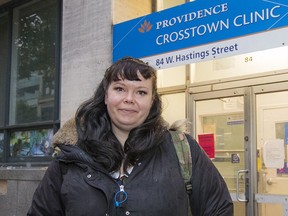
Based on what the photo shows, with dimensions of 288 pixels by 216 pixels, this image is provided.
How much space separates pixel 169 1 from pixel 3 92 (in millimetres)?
3870

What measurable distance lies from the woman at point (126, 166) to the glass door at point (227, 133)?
3470 mm

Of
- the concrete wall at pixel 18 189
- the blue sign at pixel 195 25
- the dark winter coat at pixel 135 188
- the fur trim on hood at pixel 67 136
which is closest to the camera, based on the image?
the dark winter coat at pixel 135 188

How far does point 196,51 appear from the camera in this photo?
514cm

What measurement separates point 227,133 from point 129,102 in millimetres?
3806

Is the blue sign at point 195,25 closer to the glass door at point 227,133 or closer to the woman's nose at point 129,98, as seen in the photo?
the glass door at point 227,133

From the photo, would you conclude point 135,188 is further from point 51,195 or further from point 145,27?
point 145,27

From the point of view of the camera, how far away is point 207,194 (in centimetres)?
210

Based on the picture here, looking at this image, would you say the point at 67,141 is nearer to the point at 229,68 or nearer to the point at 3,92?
the point at 229,68

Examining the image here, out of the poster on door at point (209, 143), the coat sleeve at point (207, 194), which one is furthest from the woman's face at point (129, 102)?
the poster on door at point (209, 143)

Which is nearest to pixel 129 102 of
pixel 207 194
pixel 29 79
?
pixel 207 194

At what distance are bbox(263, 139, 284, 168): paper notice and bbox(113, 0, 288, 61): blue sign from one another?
128 cm

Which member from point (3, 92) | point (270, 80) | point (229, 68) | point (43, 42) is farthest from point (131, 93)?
point (3, 92)

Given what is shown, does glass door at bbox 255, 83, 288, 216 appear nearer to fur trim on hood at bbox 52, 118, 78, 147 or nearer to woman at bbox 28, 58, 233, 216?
woman at bbox 28, 58, 233, 216

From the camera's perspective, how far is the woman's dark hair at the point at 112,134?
6.97 feet
